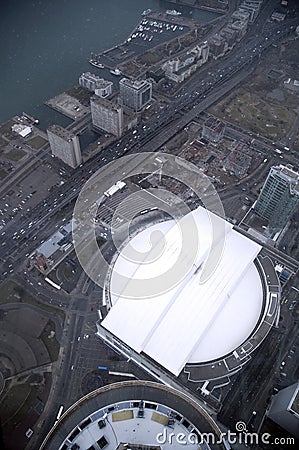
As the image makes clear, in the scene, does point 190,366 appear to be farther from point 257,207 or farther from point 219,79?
point 219,79

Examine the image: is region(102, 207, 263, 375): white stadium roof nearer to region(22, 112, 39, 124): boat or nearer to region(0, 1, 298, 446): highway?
region(0, 1, 298, 446): highway

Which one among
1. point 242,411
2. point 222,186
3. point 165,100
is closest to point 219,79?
point 165,100

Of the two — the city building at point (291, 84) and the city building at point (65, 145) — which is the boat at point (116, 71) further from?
the city building at point (291, 84)

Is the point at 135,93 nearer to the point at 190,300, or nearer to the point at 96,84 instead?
the point at 96,84

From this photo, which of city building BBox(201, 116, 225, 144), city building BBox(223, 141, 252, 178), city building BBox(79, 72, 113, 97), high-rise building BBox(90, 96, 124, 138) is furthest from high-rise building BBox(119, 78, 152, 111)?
city building BBox(223, 141, 252, 178)

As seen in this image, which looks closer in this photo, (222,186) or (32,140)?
(222,186)

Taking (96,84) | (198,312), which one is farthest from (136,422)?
(96,84)

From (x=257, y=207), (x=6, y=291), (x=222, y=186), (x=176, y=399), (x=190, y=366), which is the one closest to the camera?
(x=176, y=399)

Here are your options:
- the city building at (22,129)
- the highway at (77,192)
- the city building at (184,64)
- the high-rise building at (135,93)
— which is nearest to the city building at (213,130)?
the highway at (77,192)
